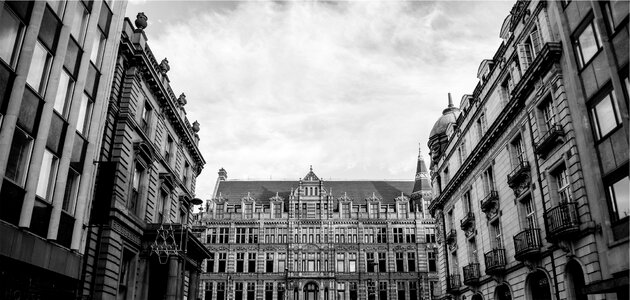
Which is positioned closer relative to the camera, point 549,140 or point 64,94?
point 64,94

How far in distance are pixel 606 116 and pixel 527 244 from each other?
8.11 m

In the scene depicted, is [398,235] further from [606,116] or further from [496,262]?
[606,116]

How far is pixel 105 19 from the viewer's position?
23.4m

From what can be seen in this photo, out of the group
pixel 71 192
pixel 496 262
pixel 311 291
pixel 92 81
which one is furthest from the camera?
pixel 311 291

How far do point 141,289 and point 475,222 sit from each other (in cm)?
2125

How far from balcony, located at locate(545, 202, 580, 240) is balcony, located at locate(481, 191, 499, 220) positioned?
7.73 meters

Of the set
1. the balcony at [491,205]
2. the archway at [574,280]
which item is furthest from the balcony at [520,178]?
the archway at [574,280]

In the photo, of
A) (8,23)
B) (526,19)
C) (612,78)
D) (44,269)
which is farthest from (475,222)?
(8,23)

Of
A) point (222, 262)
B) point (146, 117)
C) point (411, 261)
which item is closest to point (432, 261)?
point (411, 261)

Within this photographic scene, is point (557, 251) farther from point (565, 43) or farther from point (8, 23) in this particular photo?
point (8, 23)

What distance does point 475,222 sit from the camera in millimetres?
32812

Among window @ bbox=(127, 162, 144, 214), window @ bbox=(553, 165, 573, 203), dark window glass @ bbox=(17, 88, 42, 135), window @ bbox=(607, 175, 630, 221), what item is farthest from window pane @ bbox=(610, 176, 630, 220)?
window @ bbox=(127, 162, 144, 214)

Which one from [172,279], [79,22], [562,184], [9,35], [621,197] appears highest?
[79,22]

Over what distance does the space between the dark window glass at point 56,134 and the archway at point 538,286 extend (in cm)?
2234
